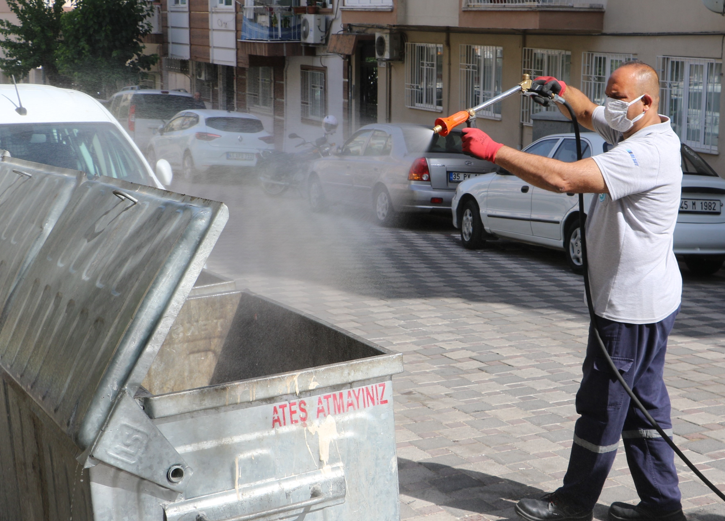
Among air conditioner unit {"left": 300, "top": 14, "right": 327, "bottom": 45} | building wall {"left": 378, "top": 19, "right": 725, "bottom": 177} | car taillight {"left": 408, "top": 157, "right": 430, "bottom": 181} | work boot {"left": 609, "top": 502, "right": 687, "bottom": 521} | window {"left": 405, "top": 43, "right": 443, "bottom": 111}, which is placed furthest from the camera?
air conditioner unit {"left": 300, "top": 14, "right": 327, "bottom": 45}

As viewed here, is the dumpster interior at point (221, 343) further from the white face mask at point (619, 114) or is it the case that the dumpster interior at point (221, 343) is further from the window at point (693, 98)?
the window at point (693, 98)

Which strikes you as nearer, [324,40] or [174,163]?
[174,163]

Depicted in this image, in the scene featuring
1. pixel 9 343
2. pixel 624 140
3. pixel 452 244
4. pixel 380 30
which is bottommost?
pixel 452 244

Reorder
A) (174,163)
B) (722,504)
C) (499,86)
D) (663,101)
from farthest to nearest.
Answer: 1. (174,163)
2. (499,86)
3. (663,101)
4. (722,504)

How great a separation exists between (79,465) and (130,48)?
3522 centimetres

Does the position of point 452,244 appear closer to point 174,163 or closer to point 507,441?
point 507,441

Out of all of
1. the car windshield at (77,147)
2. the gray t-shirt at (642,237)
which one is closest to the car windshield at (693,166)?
the car windshield at (77,147)

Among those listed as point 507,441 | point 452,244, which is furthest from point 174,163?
point 507,441

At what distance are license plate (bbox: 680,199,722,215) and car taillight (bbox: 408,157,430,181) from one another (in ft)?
15.2

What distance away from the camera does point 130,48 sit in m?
35.3

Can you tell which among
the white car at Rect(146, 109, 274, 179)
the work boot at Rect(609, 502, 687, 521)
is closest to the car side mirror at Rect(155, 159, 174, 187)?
the work boot at Rect(609, 502, 687, 521)

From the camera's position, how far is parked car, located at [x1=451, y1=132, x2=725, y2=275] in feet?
31.8

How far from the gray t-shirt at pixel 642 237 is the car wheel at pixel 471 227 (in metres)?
8.33

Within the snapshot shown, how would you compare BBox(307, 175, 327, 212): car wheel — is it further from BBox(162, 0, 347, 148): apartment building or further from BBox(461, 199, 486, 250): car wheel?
BBox(162, 0, 347, 148): apartment building
